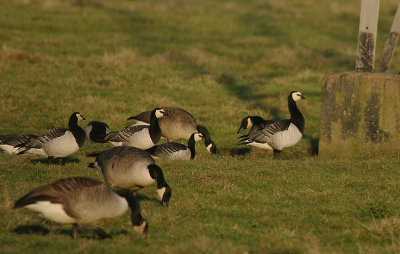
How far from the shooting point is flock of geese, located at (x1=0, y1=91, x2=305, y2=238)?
7.41 meters

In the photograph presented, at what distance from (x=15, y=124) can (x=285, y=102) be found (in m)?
8.41

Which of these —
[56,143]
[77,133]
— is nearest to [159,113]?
[77,133]

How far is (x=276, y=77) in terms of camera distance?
2236 centimetres

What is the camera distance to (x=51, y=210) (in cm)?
725

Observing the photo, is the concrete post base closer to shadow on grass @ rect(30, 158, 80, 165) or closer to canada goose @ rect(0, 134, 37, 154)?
shadow on grass @ rect(30, 158, 80, 165)

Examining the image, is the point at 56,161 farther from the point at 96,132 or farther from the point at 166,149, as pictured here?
the point at 166,149

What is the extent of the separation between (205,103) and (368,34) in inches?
260

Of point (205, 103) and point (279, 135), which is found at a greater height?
point (279, 135)

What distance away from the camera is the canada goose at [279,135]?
45.8 feet

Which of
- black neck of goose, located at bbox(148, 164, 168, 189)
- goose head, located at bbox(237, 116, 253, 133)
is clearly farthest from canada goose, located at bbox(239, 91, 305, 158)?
black neck of goose, located at bbox(148, 164, 168, 189)

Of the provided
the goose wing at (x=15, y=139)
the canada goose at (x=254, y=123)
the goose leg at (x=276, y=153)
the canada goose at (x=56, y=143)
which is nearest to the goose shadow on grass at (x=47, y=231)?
the canada goose at (x=56, y=143)

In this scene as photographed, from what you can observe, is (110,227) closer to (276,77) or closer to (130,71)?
(130,71)

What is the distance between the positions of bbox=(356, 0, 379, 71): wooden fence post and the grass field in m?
2.59

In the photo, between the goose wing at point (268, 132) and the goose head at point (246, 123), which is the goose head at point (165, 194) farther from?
the goose head at point (246, 123)
